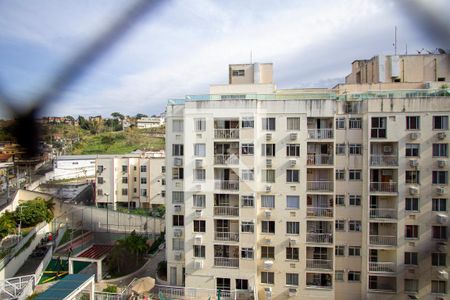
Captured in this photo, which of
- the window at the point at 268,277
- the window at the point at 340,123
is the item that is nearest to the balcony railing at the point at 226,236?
the window at the point at 268,277

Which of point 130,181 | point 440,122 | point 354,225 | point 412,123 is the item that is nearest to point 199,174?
point 354,225

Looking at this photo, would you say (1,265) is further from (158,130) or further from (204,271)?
(158,130)

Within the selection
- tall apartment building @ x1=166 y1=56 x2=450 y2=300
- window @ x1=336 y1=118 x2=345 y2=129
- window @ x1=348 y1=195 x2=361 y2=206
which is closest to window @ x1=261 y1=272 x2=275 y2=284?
tall apartment building @ x1=166 y1=56 x2=450 y2=300

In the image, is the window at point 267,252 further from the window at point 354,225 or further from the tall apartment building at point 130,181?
the tall apartment building at point 130,181

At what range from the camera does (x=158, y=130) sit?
25.5 metres

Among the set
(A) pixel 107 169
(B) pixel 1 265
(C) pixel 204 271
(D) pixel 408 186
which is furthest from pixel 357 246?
(A) pixel 107 169

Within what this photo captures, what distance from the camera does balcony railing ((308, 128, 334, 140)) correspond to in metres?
5.75

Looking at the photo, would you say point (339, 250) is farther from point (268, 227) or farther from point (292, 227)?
point (268, 227)

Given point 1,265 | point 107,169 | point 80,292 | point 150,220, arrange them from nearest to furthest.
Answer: point 80,292, point 1,265, point 150,220, point 107,169

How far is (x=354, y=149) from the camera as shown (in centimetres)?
575

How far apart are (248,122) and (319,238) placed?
8.25 feet

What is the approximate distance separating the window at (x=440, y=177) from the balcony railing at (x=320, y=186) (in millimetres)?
1753

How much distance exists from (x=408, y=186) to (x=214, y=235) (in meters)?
3.61

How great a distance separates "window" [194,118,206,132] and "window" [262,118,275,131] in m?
1.14
